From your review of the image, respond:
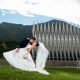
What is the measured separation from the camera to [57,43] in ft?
596

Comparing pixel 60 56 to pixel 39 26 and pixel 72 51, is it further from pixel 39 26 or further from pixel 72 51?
pixel 39 26

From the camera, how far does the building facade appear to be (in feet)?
A: 573

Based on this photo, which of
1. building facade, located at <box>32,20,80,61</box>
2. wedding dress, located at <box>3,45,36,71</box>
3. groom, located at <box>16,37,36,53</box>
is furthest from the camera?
building facade, located at <box>32,20,80,61</box>

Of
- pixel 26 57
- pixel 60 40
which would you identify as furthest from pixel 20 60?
pixel 60 40

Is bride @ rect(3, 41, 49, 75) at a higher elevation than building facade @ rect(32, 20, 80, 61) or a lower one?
higher

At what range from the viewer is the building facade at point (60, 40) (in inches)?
6870

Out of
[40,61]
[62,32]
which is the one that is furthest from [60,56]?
[40,61]

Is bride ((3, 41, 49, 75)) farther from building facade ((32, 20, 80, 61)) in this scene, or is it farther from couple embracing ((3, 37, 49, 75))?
building facade ((32, 20, 80, 61))

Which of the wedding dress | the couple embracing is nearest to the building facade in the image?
the couple embracing

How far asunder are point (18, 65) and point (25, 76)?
4.68 metres

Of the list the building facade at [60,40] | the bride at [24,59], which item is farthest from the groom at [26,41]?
the building facade at [60,40]

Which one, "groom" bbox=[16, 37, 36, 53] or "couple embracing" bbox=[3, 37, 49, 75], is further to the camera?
"groom" bbox=[16, 37, 36, 53]

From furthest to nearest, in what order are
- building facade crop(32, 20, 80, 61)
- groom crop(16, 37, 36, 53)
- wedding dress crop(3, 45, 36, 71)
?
1. building facade crop(32, 20, 80, 61)
2. groom crop(16, 37, 36, 53)
3. wedding dress crop(3, 45, 36, 71)

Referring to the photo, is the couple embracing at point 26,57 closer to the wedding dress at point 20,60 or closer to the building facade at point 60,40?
the wedding dress at point 20,60
